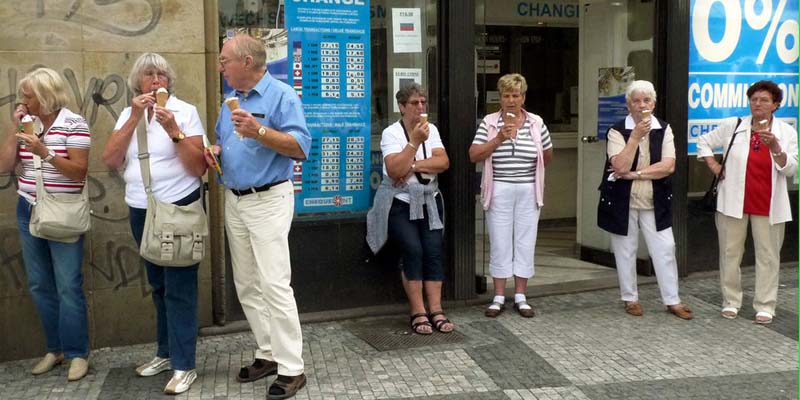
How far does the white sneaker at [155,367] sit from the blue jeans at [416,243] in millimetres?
1719

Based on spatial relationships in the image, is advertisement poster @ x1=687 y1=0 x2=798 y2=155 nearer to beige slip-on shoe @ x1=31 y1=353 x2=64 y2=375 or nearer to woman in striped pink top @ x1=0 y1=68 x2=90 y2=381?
woman in striped pink top @ x1=0 y1=68 x2=90 y2=381

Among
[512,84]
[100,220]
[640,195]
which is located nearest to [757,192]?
[640,195]

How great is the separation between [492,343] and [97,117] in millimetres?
2897

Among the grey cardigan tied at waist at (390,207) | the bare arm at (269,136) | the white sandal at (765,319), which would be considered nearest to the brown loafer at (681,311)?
the white sandal at (765,319)

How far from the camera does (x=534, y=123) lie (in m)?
6.57

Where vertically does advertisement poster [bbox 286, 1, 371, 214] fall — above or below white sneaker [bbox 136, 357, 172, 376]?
above

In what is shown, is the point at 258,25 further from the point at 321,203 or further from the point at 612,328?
the point at 612,328

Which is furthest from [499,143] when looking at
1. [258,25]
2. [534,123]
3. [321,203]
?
[258,25]

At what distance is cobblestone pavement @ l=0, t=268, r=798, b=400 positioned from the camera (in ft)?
16.7

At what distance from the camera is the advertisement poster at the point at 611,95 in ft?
26.9

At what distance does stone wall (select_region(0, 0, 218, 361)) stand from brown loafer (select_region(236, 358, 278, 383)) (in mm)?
1061

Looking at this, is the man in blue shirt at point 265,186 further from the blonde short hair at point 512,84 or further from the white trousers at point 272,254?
the blonde short hair at point 512,84

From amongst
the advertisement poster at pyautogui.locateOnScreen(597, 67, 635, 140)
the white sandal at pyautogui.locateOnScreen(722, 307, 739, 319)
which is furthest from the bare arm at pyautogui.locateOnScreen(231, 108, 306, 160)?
the advertisement poster at pyautogui.locateOnScreen(597, 67, 635, 140)

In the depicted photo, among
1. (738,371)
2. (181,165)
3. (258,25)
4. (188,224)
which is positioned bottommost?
(738,371)
